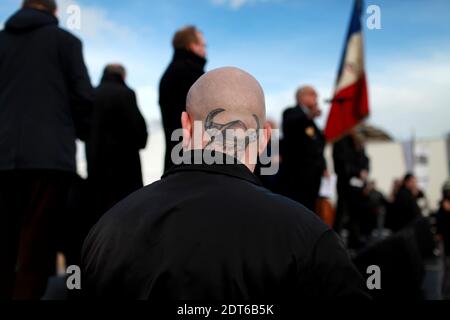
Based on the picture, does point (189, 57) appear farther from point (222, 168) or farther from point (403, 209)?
point (403, 209)

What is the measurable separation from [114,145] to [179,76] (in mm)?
893

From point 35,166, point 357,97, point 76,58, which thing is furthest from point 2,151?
point 357,97

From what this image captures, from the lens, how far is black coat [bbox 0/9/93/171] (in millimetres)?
3549

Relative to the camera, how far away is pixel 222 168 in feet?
5.31

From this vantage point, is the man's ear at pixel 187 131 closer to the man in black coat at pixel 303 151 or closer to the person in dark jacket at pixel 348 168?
the man in black coat at pixel 303 151

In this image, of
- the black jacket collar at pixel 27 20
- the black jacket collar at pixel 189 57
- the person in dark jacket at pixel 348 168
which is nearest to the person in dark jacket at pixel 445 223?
the person in dark jacket at pixel 348 168

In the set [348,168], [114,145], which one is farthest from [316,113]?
[348,168]

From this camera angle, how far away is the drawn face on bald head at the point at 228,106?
Answer: 1.72 metres

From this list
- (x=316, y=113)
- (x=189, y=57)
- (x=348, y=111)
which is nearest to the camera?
(x=189, y=57)

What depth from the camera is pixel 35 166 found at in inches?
139

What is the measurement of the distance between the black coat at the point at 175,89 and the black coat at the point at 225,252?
102 inches

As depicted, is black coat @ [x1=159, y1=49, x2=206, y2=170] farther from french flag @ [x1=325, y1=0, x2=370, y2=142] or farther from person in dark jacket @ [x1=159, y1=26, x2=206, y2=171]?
french flag @ [x1=325, y1=0, x2=370, y2=142]
